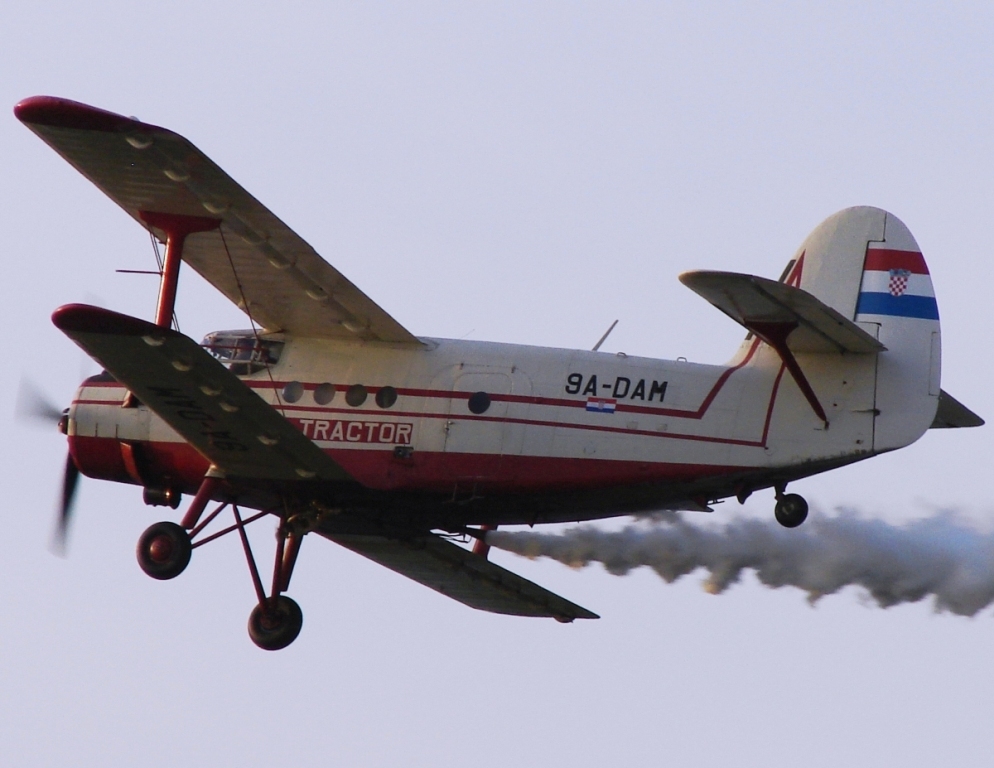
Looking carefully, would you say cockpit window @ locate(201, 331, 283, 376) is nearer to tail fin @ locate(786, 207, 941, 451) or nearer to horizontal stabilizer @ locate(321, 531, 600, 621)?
horizontal stabilizer @ locate(321, 531, 600, 621)

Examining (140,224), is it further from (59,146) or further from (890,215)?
(890,215)

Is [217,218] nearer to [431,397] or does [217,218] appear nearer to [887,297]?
[431,397]

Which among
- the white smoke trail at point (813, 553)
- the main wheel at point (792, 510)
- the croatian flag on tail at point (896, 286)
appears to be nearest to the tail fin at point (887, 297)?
the croatian flag on tail at point (896, 286)

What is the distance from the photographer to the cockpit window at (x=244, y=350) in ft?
63.7

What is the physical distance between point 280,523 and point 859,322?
226 inches

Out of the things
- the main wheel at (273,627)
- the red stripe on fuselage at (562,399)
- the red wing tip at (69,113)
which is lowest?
the main wheel at (273,627)

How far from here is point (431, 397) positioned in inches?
738

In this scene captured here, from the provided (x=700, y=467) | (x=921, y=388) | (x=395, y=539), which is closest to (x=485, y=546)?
(x=395, y=539)

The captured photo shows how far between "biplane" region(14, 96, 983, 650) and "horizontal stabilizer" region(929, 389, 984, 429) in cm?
3

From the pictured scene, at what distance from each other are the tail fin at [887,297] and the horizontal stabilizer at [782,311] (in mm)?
420

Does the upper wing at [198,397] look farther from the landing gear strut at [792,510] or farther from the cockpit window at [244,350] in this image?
the landing gear strut at [792,510]

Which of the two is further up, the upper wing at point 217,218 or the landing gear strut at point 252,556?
the upper wing at point 217,218

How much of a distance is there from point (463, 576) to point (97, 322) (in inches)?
252

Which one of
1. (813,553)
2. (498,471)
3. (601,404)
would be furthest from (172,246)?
(813,553)
